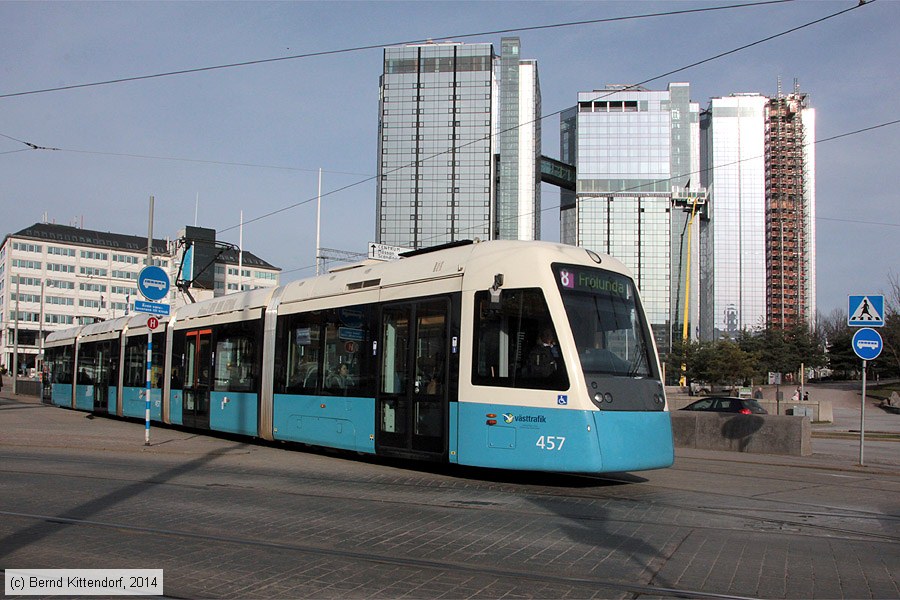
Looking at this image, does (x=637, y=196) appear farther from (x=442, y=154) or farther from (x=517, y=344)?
(x=517, y=344)

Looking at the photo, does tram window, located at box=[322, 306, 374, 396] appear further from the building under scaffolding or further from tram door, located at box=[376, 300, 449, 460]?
the building under scaffolding

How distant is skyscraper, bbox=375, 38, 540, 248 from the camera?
336 ft

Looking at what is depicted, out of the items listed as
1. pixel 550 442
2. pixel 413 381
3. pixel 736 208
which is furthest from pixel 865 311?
pixel 736 208

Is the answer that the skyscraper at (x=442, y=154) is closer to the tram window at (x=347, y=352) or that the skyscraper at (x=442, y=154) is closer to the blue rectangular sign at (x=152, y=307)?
the blue rectangular sign at (x=152, y=307)

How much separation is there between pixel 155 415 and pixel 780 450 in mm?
15796

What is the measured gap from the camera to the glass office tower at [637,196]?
409 ft

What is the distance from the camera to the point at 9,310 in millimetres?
100938

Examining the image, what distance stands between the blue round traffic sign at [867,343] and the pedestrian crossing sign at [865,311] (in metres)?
0.18

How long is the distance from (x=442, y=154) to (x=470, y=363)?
95203 mm

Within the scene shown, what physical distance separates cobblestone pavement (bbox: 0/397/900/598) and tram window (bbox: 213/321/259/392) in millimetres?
3231

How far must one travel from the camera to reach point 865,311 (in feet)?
52.0

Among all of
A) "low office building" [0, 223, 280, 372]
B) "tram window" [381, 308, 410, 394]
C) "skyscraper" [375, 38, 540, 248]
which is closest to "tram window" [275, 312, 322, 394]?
"tram window" [381, 308, 410, 394]

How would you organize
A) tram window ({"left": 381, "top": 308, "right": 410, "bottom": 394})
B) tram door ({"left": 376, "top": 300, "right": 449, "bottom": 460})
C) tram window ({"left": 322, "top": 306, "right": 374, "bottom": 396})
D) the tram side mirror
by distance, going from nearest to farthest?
the tram side mirror < tram door ({"left": 376, "top": 300, "right": 449, "bottom": 460}) < tram window ({"left": 381, "top": 308, "right": 410, "bottom": 394}) < tram window ({"left": 322, "top": 306, "right": 374, "bottom": 396})

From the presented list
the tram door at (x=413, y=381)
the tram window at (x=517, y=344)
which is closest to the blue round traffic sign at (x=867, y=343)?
the tram window at (x=517, y=344)
